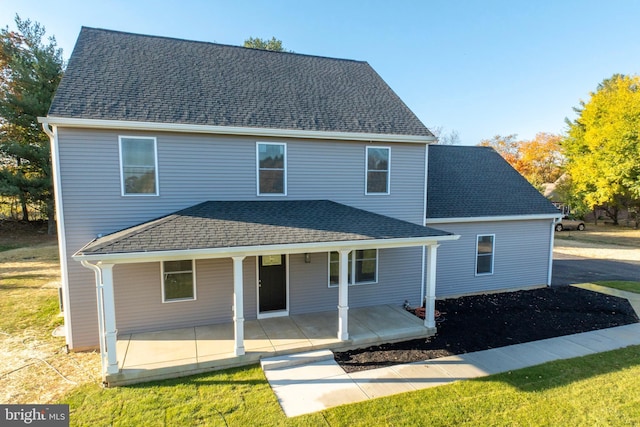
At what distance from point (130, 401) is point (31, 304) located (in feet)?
25.4

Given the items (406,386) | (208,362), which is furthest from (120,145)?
(406,386)

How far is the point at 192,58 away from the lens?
33.3ft

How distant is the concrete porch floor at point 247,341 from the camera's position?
6.21 metres

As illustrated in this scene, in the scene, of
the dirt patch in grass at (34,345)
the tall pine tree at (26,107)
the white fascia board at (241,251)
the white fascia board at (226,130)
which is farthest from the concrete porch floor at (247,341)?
the tall pine tree at (26,107)

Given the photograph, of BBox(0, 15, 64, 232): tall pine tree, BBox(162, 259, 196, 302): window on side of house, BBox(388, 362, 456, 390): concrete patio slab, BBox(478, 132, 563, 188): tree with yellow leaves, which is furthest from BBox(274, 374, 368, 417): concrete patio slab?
BBox(478, 132, 563, 188): tree with yellow leaves

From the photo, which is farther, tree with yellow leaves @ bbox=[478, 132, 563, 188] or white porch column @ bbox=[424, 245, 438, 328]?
tree with yellow leaves @ bbox=[478, 132, 563, 188]

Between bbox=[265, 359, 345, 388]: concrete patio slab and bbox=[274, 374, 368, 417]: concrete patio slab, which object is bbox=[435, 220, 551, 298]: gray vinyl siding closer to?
bbox=[265, 359, 345, 388]: concrete patio slab

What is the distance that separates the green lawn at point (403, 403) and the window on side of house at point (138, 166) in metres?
4.11

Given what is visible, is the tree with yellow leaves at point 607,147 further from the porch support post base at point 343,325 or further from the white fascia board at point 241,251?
the porch support post base at point 343,325

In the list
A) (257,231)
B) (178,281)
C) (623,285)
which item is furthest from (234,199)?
(623,285)

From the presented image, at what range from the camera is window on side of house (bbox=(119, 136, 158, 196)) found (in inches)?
294

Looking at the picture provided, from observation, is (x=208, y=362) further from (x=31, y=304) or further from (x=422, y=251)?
(x=31, y=304)

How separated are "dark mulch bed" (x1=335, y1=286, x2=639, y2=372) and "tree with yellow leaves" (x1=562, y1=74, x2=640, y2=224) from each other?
20423 mm

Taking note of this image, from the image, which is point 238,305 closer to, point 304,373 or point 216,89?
point 304,373
